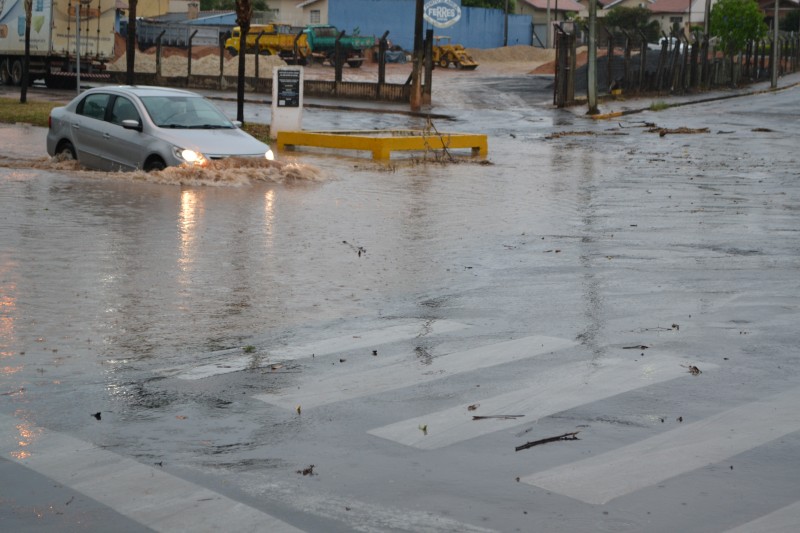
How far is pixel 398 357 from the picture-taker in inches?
330

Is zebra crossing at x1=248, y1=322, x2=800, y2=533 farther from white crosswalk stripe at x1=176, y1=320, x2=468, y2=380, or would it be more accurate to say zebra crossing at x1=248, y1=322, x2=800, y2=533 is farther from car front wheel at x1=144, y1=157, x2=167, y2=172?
car front wheel at x1=144, y1=157, x2=167, y2=172

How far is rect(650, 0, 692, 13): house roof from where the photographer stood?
131m

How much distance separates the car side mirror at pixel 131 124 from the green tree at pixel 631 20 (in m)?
98.9

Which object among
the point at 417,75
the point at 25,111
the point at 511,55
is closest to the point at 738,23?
the point at 511,55

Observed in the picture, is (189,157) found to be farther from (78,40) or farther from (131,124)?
(78,40)

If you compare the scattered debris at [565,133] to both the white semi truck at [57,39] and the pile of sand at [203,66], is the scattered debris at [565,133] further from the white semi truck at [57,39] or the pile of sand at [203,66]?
the pile of sand at [203,66]

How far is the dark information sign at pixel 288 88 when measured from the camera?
29.5 m

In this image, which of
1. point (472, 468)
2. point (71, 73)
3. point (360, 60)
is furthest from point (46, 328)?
point (360, 60)

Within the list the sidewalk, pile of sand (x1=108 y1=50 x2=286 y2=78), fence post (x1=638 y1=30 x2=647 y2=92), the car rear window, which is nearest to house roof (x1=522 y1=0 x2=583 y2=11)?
the sidewalk

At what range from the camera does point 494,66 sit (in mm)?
82375

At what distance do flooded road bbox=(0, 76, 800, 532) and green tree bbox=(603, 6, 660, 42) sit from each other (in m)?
101

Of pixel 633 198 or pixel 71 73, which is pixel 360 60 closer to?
pixel 71 73

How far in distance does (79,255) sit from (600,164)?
1416 cm

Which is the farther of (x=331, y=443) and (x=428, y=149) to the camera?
(x=428, y=149)
